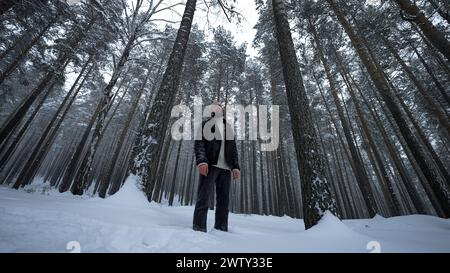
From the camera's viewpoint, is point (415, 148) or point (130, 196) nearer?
point (130, 196)

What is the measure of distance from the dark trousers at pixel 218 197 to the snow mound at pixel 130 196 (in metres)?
1.38

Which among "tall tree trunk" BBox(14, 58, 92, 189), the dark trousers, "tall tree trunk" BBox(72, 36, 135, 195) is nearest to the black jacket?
the dark trousers

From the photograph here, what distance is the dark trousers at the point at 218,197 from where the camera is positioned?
10.7 feet

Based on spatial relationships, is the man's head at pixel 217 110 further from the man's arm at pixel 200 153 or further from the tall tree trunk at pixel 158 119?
the tall tree trunk at pixel 158 119

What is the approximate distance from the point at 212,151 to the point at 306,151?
1.57 m

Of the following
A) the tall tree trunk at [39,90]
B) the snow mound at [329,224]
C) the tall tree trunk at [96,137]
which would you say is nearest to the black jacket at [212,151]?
the snow mound at [329,224]

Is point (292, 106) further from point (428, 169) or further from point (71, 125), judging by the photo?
point (71, 125)

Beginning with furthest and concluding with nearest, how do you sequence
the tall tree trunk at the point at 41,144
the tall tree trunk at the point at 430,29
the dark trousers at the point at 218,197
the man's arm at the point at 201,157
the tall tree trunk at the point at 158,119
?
the tall tree trunk at the point at 41,144
the tall tree trunk at the point at 430,29
the tall tree trunk at the point at 158,119
the man's arm at the point at 201,157
the dark trousers at the point at 218,197

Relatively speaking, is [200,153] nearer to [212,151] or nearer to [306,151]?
[212,151]

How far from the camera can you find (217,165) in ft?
12.0

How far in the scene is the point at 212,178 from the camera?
3.59 metres

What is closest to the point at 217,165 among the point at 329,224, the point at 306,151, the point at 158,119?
the point at 306,151

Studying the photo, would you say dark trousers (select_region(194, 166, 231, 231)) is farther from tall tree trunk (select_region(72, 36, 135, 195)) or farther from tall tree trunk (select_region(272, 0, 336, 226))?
tall tree trunk (select_region(72, 36, 135, 195))
